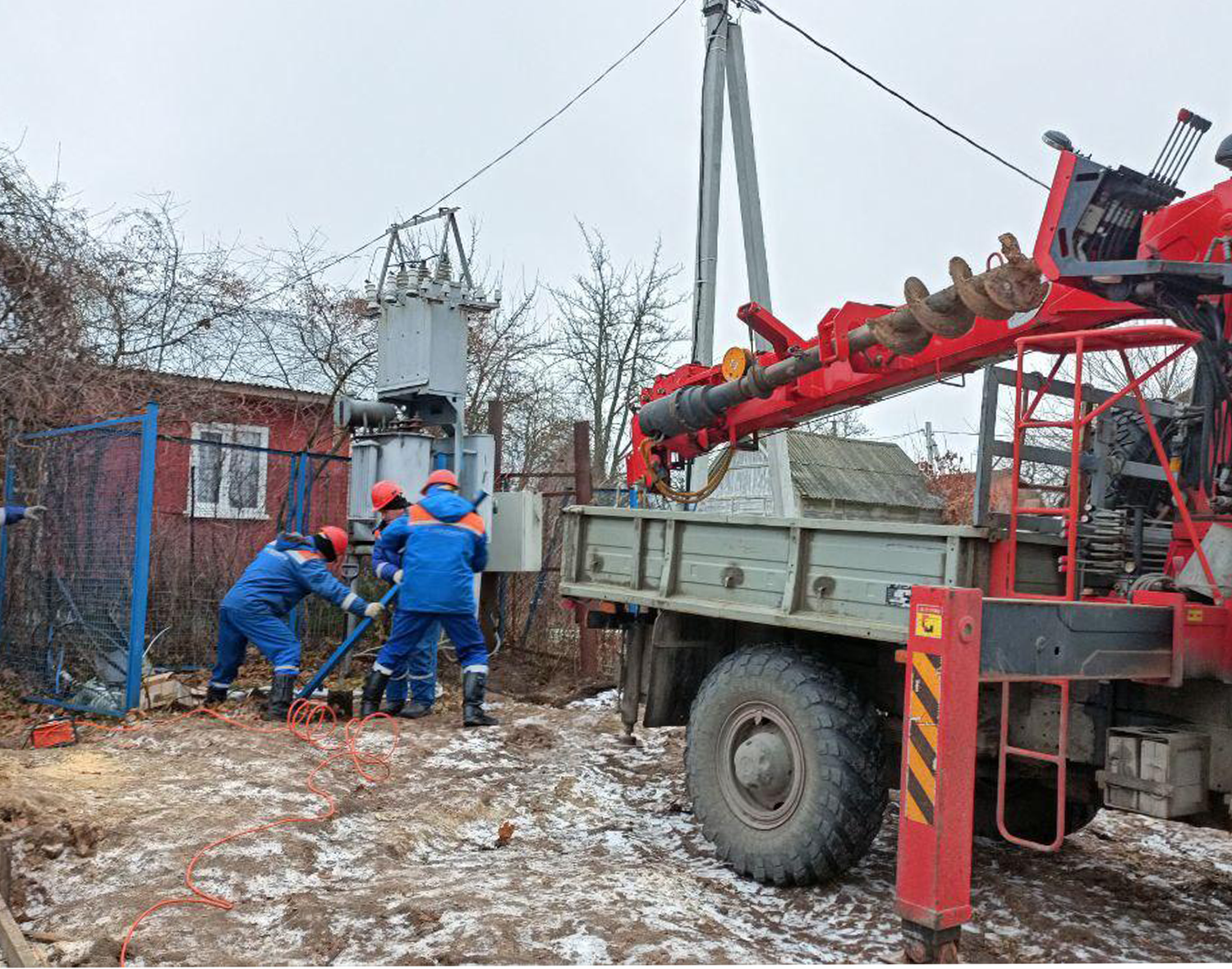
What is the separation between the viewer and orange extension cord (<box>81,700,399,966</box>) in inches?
175

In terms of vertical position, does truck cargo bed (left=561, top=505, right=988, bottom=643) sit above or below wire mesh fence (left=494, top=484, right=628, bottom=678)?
above

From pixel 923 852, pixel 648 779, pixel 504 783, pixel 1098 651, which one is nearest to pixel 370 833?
pixel 504 783

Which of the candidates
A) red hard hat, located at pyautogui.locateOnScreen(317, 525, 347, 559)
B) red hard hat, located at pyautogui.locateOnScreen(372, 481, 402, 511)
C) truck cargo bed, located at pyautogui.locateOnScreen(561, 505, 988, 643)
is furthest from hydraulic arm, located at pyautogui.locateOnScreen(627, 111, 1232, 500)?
red hard hat, located at pyautogui.locateOnScreen(317, 525, 347, 559)

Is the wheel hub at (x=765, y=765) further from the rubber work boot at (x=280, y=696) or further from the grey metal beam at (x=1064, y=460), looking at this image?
the rubber work boot at (x=280, y=696)

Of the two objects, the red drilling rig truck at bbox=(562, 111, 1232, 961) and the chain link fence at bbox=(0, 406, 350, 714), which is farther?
the chain link fence at bbox=(0, 406, 350, 714)

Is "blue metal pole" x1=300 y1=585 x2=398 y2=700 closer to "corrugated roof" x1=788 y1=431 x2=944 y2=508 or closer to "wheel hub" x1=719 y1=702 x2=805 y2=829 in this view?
"wheel hub" x1=719 y1=702 x2=805 y2=829

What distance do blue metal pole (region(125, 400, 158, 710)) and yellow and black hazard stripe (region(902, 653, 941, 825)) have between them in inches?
234

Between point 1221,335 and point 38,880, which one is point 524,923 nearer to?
point 38,880

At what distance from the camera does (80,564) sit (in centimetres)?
857

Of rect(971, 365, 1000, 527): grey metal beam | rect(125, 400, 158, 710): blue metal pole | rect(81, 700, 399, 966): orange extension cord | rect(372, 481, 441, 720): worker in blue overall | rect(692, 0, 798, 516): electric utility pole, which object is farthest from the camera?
rect(692, 0, 798, 516): electric utility pole

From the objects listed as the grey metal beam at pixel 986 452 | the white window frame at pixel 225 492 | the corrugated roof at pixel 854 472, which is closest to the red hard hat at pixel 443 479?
the white window frame at pixel 225 492

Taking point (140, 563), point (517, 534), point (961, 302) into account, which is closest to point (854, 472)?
point (517, 534)

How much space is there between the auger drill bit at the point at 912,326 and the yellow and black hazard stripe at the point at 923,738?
2.11 m

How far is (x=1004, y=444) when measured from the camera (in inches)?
187
